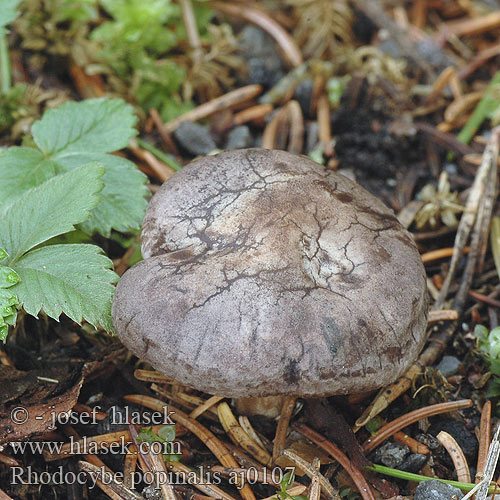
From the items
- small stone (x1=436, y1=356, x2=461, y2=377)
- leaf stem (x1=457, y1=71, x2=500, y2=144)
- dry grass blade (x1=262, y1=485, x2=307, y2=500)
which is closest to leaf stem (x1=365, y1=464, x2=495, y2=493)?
dry grass blade (x1=262, y1=485, x2=307, y2=500)

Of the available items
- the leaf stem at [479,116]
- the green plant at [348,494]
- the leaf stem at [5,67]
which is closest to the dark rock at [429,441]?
the green plant at [348,494]

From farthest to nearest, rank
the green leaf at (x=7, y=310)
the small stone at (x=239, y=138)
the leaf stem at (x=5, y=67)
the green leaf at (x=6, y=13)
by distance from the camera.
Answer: the small stone at (x=239, y=138)
the leaf stem at (x=5, y=67)
the green leaf at (x=6, y=13)
the green leaf at (x=7, y=310)

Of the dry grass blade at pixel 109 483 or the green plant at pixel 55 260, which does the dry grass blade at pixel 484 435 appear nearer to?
the dry grass blade at pixel 109 483

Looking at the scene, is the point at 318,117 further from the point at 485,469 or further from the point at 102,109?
the point at 485,469

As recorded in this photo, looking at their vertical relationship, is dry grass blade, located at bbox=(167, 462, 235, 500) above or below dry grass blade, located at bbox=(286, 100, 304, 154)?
below

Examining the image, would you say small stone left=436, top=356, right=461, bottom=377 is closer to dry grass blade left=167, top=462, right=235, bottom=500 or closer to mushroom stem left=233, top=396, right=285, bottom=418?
mushroom stem left=233, top=396, right=285, bottom=418
